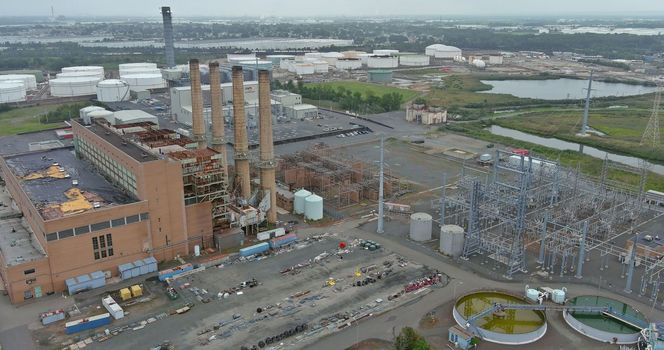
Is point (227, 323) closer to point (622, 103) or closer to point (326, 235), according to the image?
point (326, 235)

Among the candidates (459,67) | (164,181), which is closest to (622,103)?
(459,67)

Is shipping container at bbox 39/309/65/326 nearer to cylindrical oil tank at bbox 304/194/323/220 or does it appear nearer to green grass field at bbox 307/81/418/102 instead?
cylindrical oil tank at bbox 304/194/323/220

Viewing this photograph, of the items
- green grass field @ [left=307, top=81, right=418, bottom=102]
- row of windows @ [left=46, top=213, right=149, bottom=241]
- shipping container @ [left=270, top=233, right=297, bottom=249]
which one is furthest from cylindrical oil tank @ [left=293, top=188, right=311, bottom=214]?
green grass field @ [left=307, top=81, right=418, bottom=102]

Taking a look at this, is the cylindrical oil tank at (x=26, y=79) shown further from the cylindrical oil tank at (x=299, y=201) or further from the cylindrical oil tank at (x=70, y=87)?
the cylindrical oil tank at (x=299, y=201)

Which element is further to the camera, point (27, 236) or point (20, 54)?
point (20, 54)

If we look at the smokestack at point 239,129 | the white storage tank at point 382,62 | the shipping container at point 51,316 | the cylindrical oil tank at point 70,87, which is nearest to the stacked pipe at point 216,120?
the smokestack at point 239,129

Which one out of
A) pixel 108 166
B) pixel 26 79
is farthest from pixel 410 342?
pixel 26 79
